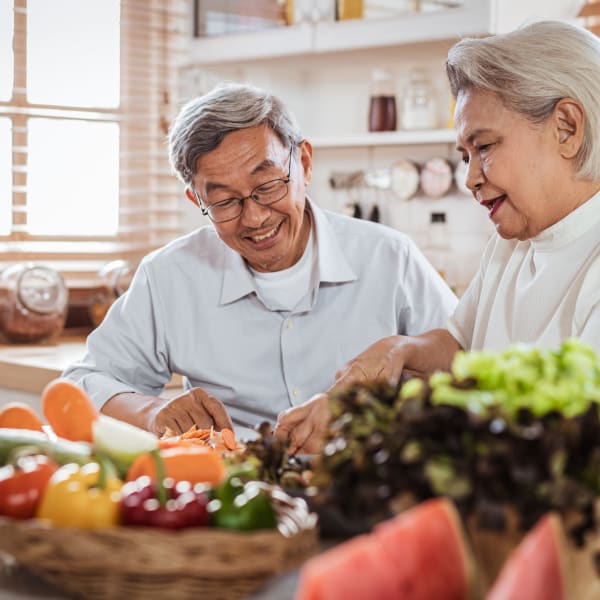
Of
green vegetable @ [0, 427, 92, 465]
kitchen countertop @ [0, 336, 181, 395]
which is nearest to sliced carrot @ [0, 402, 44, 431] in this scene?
green vegetable @ [0, 427, 92, 465]

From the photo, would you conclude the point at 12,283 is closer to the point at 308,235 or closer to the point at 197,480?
the point at 308,235

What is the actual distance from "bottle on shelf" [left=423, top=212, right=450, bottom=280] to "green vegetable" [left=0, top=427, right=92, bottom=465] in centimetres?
264

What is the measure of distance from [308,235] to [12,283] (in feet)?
5.10

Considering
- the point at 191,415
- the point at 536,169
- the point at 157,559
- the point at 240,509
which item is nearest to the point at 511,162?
the point at 536,169

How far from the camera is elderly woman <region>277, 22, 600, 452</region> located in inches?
71.7

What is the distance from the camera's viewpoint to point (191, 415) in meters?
2.08

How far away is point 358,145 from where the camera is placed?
392 centimetres

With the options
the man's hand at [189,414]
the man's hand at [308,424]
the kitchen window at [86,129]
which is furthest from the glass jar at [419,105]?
the man's hand at [308,424]

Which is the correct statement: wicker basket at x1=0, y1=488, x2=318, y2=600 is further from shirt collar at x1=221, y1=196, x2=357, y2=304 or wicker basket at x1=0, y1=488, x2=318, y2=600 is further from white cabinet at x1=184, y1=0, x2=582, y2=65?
white cabinet at x1=184, y1=0, x2=582, y2=65

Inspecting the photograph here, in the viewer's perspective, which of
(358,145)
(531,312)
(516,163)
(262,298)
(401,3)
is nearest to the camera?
(516,163)

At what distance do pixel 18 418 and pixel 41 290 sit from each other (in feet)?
7.23

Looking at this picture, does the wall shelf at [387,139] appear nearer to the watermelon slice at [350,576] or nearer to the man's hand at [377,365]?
the man's hand at [377,365]

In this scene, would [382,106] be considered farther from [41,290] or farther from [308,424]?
[308,424]

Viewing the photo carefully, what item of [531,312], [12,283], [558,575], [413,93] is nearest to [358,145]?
[413,93]
